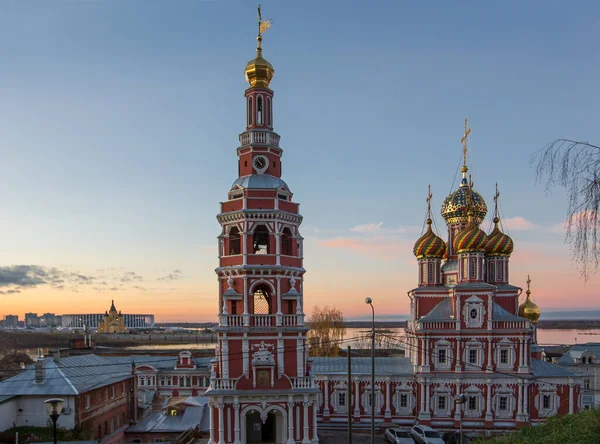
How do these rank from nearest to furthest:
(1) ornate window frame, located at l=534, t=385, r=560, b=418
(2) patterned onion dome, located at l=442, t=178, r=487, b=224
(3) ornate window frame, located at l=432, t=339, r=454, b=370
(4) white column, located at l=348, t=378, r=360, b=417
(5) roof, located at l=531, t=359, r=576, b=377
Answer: (1) ornate window frame, located at l=534, t=385, r=560, b=418 → (5) roof, located at l=531, t=359, r=576, b=377 → (3) ornate window frame, located at l=432, t=339, r=454, b=370 → (4) white column, located at l=348, t=378, r=360, b=417 → (2) patterned onion dome, located at l=442, t=178, r=487, b=224

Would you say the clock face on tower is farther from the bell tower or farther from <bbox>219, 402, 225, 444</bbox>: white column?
<bbox>219, 402, 225, 444</bbox>: white column

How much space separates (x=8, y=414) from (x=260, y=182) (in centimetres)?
1747

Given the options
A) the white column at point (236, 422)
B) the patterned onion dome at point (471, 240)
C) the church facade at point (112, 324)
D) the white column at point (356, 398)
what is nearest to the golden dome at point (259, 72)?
the white column at point (236, 422)

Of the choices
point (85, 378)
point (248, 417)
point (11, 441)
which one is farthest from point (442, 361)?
point (11, 441)

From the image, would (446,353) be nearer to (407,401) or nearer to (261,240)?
(407,401)

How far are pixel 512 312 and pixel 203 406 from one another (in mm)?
21265

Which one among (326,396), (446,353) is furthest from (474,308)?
(326,396)

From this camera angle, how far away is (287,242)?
78.2 ft

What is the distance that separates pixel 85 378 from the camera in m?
27.4

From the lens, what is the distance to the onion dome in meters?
35.5

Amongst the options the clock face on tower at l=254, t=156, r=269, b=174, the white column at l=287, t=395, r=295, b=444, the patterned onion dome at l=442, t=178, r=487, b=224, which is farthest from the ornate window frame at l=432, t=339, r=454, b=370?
the clock face on tower at l=254, t=156, r=269, b=174

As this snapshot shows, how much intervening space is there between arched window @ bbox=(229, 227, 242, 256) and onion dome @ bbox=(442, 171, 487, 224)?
19084mm

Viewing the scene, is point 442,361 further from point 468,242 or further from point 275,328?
point 275,328

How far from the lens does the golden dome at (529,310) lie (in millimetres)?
35875
